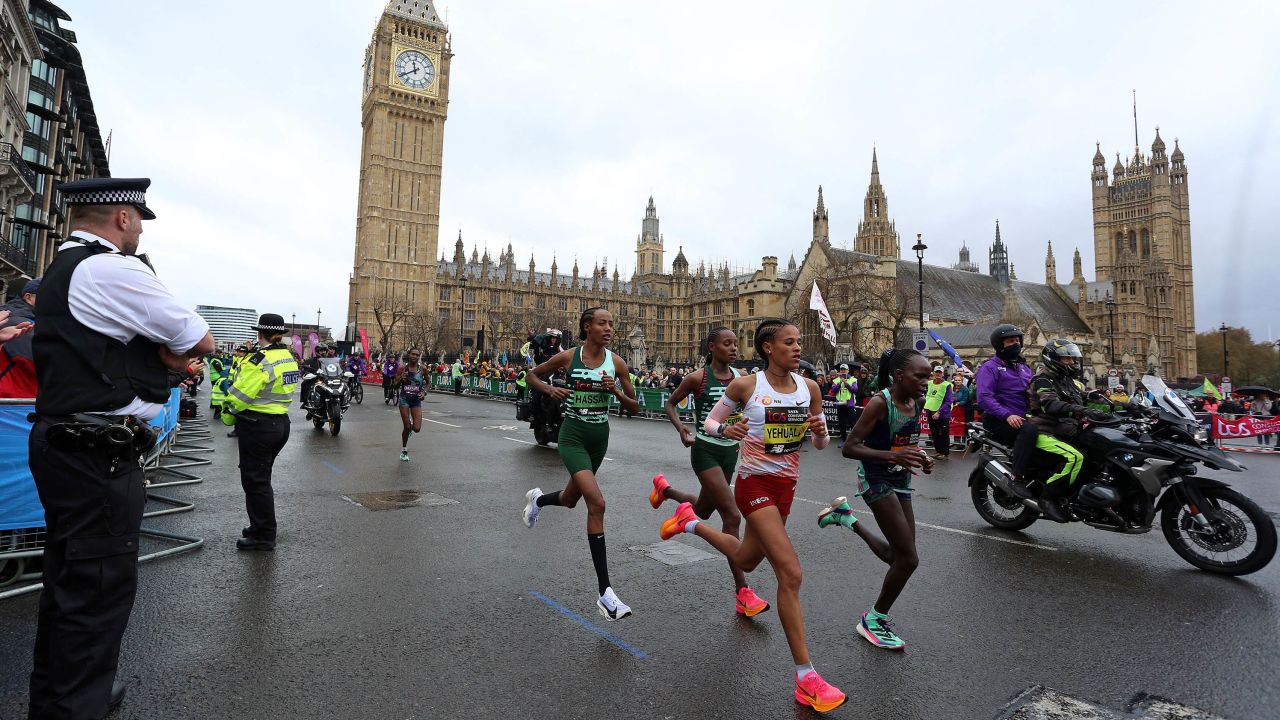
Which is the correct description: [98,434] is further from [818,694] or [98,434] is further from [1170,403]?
[1170,403]

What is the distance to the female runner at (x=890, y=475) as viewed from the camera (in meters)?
3.81

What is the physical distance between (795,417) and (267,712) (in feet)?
9.48

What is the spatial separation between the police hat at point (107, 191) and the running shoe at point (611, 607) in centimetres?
317

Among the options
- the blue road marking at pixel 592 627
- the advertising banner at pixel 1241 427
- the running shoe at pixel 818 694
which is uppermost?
the advertising banner at pixel 1241 427

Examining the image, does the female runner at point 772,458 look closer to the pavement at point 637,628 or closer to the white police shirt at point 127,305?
the pavement at point 637,628

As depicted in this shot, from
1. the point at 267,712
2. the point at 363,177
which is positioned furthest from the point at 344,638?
the point at 363,177

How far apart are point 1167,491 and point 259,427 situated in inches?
303

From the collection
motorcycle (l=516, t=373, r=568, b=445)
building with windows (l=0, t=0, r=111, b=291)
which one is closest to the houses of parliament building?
building with windows (l=0, t=0, r=111, b=291)

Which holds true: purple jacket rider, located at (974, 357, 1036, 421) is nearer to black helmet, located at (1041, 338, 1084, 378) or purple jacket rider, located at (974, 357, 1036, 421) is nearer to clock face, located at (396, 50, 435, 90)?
black helmet, located at (1041, 338, 1084, 378)

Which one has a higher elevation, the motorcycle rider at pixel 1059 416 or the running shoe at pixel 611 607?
the motorcycle rider at pixel 1059 416

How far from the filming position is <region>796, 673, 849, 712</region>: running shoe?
3.02 meters

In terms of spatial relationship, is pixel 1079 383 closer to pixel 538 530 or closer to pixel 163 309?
pixel 538 530

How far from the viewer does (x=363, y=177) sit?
87375mm

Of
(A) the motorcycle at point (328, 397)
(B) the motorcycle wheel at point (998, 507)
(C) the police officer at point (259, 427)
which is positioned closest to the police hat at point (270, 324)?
(C) the police officer at point (259, 427)
